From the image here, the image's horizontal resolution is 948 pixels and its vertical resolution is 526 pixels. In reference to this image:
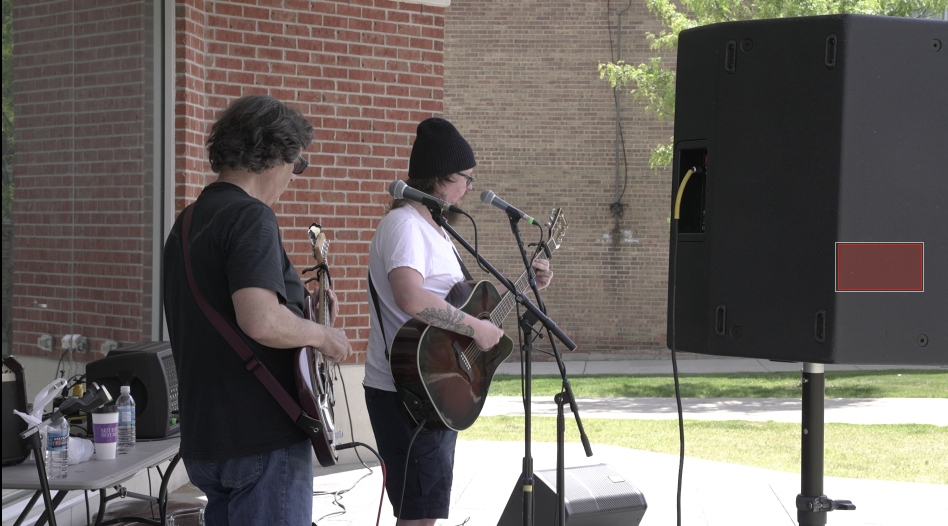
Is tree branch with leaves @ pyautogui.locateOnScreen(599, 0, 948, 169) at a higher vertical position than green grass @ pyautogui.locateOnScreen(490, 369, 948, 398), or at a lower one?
higher

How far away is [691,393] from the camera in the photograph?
34.1 feet

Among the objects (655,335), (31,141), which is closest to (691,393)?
(655,335)

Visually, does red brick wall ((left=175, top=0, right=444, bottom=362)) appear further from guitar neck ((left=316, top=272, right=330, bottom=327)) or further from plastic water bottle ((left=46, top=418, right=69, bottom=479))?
guitar neck ((left=316, top=272, right=330, bottom=327))

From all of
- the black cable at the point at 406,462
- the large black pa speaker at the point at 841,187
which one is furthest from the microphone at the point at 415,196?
the large black pa speaker at the point at 841,187

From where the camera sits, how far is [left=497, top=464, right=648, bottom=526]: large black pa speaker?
12.1 feet

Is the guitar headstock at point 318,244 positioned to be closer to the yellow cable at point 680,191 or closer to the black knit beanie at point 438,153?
the black knit beanie at point 438,153

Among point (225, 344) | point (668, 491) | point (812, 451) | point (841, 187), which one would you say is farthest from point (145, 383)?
point (668, 491)

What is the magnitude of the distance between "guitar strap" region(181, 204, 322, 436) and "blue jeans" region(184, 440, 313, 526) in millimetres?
102

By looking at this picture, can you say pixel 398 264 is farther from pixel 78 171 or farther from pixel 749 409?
pixel 749 409

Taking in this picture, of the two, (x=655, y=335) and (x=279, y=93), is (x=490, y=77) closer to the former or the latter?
(x=655, y=335)

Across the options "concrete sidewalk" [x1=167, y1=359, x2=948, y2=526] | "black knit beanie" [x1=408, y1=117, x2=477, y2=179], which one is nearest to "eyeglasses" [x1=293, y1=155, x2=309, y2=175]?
"black knit beanie" [x1=408, y1=117, x2=477, y2=179]

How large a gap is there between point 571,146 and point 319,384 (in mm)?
12188

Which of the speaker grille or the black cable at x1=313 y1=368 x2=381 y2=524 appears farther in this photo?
the black cable at x1=313 y1=368 x2=381 y2=524
